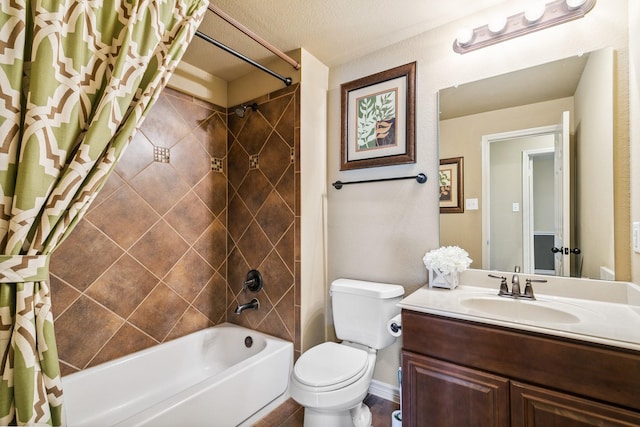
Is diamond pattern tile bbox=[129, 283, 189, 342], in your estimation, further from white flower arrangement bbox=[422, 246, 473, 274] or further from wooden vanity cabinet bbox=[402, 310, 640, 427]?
white flower arrangement bbox=[422, 246, 473, 274]

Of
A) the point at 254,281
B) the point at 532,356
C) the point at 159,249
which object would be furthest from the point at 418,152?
the point at 159,249

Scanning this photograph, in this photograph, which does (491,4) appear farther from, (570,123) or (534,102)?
(570,123)

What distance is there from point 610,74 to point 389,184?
1.15 metres

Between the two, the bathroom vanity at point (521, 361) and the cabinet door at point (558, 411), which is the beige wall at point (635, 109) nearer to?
the bathroom vanity at point (521, 361)

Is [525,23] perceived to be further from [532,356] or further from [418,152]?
[532,356]

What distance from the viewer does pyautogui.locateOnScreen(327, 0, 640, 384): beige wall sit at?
1.42m

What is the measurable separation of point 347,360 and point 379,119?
4.96 ft

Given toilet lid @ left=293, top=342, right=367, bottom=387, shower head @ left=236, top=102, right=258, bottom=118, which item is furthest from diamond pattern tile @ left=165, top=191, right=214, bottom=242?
toilet lid @ left=293, top=342, right=367, bottom=387

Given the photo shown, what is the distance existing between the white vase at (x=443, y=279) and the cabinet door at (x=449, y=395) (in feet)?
1.52

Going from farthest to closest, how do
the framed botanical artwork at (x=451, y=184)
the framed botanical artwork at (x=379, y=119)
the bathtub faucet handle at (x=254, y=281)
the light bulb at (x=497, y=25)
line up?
1. the bathtub faucet handle at (x=254, y=281)
2. the framed botanical artwork at (x=379, y=119)
3. the framed botanical artwork at (x=451, y=184)
4. the light bulb at (x=497, y=25)

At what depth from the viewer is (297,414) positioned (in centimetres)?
182

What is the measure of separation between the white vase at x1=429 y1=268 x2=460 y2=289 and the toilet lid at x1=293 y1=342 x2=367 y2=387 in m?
0.57

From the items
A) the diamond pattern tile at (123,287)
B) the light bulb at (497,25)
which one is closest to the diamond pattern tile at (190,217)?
the diamond pattern tile at (123,287)

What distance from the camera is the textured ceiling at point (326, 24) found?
5.28ft
